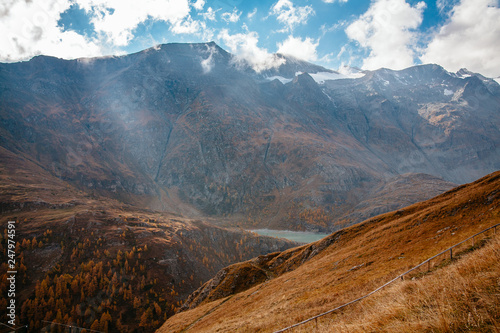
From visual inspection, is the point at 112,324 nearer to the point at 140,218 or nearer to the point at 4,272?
the point at 4,272

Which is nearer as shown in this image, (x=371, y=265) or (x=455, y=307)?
(x=455, y=307)

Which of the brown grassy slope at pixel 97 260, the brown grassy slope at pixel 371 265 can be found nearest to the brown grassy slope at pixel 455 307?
the brown grassy slope at pixel 371 265

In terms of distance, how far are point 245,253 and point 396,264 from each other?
532 feet

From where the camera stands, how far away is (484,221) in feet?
82.2

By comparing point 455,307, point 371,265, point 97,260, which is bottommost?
point 371,265

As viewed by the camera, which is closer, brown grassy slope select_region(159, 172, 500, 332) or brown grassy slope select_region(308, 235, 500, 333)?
brown grassy slope select_region(308, 235, 500, 333)

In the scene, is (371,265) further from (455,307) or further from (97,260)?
(97,260)

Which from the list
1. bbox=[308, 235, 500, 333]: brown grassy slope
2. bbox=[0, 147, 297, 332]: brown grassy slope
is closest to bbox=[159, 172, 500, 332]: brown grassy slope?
bbox=[308, 235, 500, 333]: brown grassy slope

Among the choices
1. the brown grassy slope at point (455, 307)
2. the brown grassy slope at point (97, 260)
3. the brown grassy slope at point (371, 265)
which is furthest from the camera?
the brown grassy slope at point (97, 260)

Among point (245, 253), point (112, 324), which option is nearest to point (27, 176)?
point (112, 324)

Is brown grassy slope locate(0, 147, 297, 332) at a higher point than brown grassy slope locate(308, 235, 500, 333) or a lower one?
higher

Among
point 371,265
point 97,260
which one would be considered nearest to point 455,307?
point 371,265

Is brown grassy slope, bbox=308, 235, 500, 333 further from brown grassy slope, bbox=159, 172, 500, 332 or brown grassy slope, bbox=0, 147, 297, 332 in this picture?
brown grassy slope, bbox=0, 147, 297, 332

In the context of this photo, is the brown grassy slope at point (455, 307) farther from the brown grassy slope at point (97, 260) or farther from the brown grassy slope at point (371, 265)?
the brown grassy slope at point (97, 260)
